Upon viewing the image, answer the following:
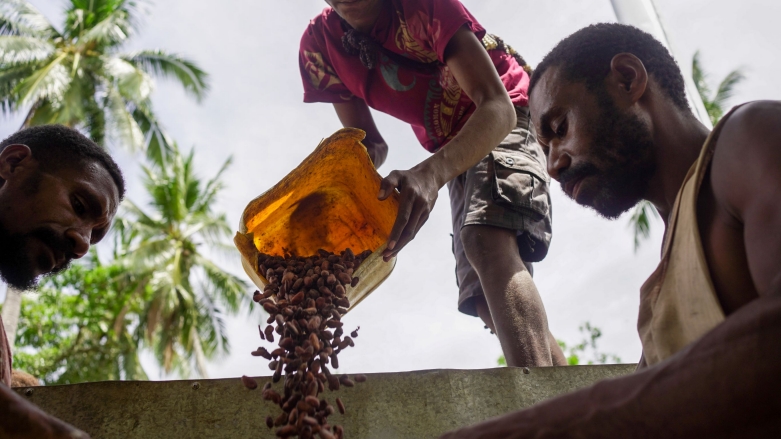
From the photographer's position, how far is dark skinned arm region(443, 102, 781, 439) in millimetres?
905

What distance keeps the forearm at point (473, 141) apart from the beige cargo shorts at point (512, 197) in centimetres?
32

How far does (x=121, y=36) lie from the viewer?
559 inches

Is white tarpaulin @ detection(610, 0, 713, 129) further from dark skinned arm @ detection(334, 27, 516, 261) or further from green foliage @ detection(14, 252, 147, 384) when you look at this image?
green foliage @ detection(14, 252, 147, 384)

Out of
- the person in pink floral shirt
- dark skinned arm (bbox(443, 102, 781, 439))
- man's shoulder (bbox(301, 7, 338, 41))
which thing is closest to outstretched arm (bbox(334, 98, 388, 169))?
the person in pink floral shirt

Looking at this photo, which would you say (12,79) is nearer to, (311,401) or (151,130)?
(151,130)

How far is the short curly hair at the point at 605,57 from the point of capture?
6.70 ft

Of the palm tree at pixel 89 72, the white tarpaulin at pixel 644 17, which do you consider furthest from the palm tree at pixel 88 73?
the white tarpaulin at pixel 644 17

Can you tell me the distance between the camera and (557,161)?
2.11 metres

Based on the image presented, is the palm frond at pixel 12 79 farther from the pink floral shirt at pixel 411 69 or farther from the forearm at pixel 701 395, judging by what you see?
the forearm at pixel 701 395

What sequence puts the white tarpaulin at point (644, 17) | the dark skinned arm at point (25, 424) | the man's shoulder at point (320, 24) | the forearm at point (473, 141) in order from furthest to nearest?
1. the white tarpaulin at point (644, 17)
2. the man's shoulder at point (320, 24)
3. the forearm at point (473, 141)
4. the dark skinned arm at point (25, 424)

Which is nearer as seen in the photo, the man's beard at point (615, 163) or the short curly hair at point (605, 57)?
the man's beard at point (615, 163)

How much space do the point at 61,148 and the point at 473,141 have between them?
5.64 ft

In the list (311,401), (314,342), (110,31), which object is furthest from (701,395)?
(110,31)

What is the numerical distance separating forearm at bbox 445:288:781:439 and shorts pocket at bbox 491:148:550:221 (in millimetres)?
1752
